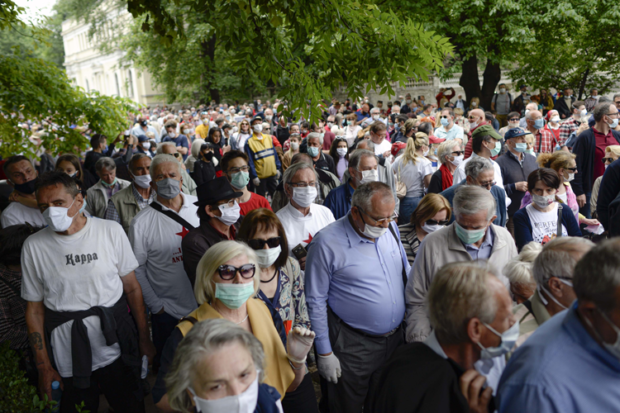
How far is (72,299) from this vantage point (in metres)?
3.49

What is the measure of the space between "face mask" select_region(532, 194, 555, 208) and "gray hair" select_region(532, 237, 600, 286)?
2.22 m

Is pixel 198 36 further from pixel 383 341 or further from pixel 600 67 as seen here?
pixel 383 341

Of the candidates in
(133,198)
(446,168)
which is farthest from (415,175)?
(133,198)

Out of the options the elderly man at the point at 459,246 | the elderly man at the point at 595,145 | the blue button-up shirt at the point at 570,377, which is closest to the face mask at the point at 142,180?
the elderly man at the point at 459,246

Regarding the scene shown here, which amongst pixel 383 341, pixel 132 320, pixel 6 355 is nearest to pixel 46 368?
pixel 6 355

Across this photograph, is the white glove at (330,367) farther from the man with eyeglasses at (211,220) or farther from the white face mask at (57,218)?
the white face mask at (57,218)

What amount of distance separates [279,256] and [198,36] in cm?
2586

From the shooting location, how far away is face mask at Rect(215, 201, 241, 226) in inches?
159

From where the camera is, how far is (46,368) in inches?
138

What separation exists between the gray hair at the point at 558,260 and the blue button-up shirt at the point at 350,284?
4.17 ft

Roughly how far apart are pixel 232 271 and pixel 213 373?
2.70ft

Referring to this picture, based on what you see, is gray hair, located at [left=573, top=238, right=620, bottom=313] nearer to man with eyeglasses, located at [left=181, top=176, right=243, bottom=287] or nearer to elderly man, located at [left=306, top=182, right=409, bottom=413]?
elderly man, located at [left=306, top=182, right=409, bottom=413]

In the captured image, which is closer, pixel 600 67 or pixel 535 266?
pixel 535 266

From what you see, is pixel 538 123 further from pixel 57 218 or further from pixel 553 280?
pixel 57 218
